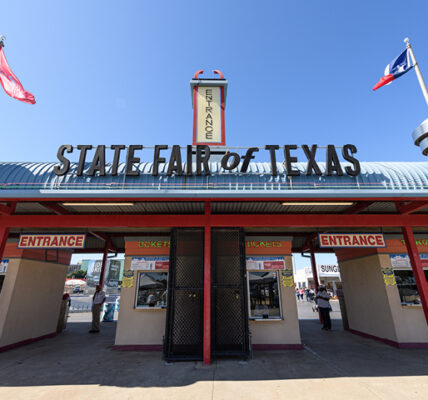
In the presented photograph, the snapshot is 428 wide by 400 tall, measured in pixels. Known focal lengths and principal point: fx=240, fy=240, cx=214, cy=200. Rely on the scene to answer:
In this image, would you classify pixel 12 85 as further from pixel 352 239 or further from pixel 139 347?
pixel 352 239

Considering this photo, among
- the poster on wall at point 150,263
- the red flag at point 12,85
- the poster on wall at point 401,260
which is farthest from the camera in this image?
the poster on wall at point 401,260

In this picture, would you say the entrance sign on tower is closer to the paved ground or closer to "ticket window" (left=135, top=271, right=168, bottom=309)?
"ticket window" (left=135, top=271, right=168, bottom=309)

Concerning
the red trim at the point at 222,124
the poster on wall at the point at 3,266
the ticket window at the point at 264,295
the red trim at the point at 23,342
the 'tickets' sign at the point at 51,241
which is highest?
the red trim at the point at 222,124

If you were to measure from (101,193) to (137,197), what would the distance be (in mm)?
856

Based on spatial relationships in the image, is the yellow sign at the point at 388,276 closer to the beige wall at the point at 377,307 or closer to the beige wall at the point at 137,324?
the beige wall at the point at 377,307

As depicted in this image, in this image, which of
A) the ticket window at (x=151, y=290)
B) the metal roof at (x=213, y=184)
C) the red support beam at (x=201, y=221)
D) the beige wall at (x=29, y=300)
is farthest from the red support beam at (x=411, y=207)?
the beige wall at (x=29, y=300)

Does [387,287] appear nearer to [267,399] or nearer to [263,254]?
[263,254]

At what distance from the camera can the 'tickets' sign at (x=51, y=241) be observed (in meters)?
6.59

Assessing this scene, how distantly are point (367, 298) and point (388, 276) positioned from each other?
1.36m

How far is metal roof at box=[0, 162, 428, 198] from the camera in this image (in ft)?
18.6

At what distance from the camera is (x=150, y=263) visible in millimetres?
8344

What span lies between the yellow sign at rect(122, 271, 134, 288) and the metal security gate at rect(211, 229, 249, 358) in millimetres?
2859

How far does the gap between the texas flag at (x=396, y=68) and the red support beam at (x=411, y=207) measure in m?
4.21

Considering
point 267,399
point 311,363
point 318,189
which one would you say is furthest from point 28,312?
point 318,189
